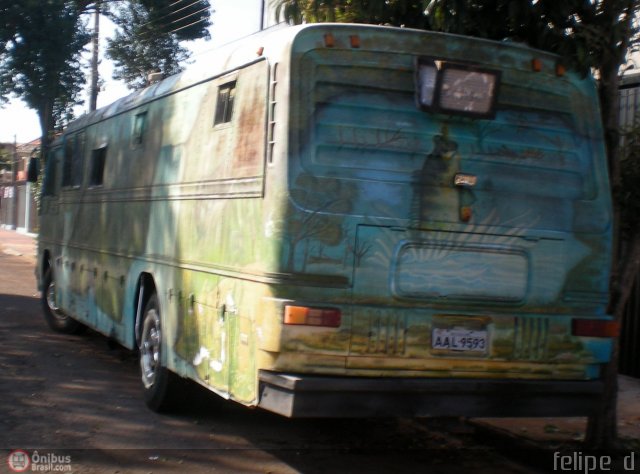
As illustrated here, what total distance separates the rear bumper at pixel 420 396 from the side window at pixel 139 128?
3762 mm

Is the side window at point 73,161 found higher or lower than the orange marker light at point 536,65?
lower

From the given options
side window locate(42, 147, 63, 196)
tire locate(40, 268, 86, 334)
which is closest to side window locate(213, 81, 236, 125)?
tire locate(40, 268, 86, 334)

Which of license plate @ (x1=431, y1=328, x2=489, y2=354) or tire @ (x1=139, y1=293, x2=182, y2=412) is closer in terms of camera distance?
license plate @ (x1=431, y1=328, x2=489, y2=354)

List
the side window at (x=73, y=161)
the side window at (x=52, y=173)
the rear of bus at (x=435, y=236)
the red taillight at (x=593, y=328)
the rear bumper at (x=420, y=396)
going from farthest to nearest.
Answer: the side window at (x=52, y=173), the side window at (x=73, y=161), the red taillight at (x=593, y=328), the rear of bus at (x=435, y=236), the rear bumper at (x=420, y=396)

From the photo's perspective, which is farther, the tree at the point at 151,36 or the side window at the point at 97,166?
the tree at the point at 151,36

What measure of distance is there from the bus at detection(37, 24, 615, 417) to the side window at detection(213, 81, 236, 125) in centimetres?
2

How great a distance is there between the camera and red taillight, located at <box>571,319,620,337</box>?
5.97 metres

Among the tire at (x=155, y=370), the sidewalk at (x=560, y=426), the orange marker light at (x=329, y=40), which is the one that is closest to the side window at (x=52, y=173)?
the tire at (x=155, y=370)

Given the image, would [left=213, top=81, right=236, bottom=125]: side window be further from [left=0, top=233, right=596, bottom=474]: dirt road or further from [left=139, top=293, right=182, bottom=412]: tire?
[left=0, top=233, right=596, bottom=474]: dirt road

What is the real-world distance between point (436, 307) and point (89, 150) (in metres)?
6.27

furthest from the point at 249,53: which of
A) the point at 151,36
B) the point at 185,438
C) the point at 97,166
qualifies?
the point at 151,36

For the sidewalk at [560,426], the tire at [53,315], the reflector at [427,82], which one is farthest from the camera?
the tire at [53,315]

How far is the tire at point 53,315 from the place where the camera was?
1199 cm

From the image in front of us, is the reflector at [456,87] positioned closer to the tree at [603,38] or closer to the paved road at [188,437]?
the tree at [603,38]
